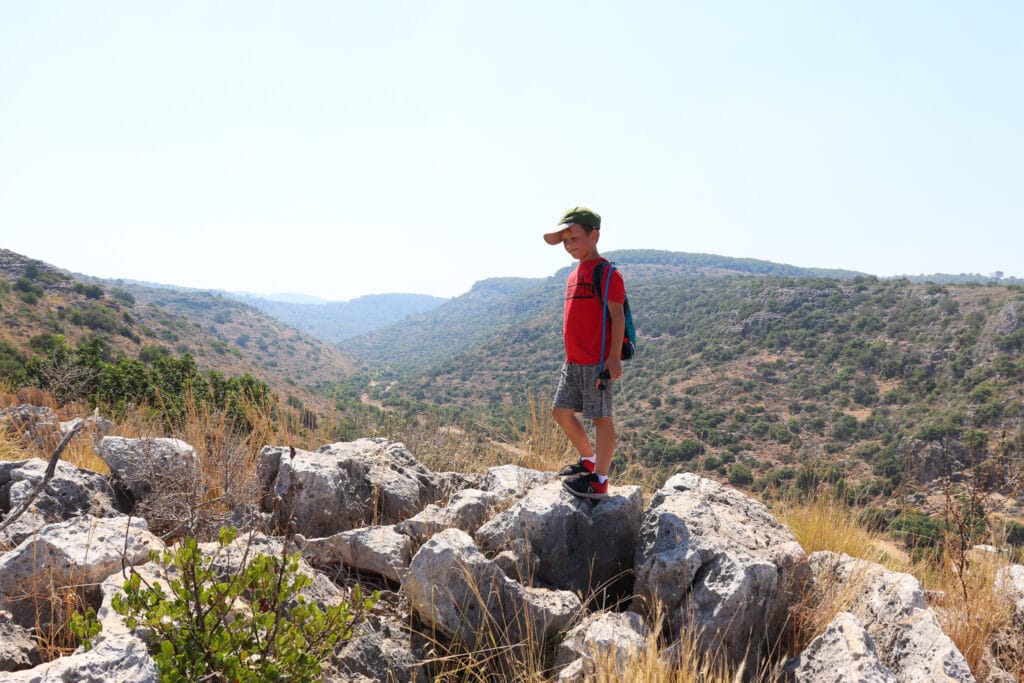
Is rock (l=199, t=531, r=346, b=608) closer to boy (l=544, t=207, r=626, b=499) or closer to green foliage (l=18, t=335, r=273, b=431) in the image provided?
boy (l=544, t=207, r=626, b=499)

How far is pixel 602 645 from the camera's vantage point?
2.60 meters

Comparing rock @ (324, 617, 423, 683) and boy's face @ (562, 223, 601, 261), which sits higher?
boy's face @ (562, 223, 601, 261)

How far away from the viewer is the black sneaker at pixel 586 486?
12.0 feet

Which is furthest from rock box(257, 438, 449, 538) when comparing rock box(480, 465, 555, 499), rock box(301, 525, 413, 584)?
rock box(480, 465, 555, 499)

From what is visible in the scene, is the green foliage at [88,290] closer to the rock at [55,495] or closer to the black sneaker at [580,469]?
the rock at [55,495]

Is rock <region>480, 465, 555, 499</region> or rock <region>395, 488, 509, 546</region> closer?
rock <region>395, 488, 509, 546</region>

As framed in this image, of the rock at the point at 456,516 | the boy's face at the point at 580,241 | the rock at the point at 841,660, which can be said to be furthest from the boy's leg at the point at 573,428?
the rock at the point at 841,660

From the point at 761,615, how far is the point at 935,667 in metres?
0.76

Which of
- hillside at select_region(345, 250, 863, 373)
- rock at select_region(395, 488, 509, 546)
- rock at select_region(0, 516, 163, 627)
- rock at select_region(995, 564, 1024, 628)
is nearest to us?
rock at select_region(0, 516, 163, 627)

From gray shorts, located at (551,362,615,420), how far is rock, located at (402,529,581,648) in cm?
125

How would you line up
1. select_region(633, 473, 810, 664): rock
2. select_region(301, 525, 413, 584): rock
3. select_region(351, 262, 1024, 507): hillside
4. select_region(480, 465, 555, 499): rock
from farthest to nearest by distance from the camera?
1. select_region(351, 262, 1024, 507): hillside
2. select_region(480, 465, 555, 499): rock
3. select_region(301, 525, 413, 584): rock
4. select_region(633, 473, 810, 664): rock

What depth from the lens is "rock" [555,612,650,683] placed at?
2.34m

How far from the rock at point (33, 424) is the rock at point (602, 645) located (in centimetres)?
518

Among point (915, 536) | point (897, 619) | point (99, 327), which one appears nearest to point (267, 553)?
point (897, 619)
